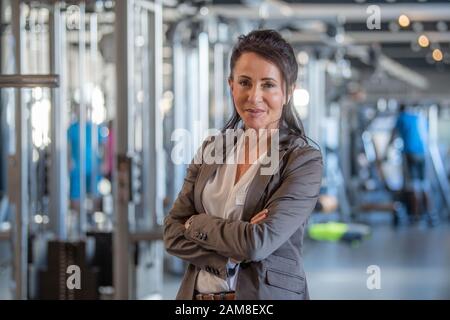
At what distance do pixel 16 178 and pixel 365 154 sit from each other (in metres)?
8.49

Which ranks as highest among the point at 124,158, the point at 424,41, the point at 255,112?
the point at 424,41

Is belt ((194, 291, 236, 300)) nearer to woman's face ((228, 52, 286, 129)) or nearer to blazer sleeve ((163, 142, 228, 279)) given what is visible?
blazer sleeve ((163, 142, 228, 279))

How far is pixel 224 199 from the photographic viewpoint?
7.64ft

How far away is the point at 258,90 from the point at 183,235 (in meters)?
0.38

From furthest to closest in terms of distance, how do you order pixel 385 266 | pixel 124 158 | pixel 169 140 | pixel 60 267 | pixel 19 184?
pixel 169 140
pixel 385 266
pixel 60 267
pixel 19 184
pixel 124 158

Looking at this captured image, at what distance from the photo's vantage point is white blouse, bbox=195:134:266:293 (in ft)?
7.47

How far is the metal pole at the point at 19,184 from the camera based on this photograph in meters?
5.34

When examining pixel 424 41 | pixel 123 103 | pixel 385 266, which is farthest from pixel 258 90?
pixel 385 266

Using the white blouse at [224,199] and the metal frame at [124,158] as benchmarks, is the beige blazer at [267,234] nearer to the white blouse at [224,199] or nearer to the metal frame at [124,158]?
the white blouse at [224,199]

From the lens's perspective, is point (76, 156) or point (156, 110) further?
point (76, 156)

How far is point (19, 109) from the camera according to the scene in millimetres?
5371

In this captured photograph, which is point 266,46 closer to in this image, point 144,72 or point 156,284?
point 156,284

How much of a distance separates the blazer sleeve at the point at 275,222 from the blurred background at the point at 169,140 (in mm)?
1534

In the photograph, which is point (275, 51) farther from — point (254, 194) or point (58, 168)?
point (58, 168)
